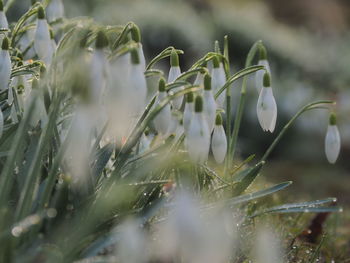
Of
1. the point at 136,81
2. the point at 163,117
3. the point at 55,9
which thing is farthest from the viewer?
the point at 55,9

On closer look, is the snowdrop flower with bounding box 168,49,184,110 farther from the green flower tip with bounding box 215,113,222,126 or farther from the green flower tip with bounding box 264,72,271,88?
the green flower tip with bounding box 264,72,271,88

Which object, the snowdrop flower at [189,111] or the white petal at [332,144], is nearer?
the snowdrop flower at [189,111]

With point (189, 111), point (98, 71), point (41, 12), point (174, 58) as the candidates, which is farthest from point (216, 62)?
point (98, 71)

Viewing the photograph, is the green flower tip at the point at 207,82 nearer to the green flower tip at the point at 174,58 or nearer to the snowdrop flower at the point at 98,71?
the green flower tip at the point at 174,58

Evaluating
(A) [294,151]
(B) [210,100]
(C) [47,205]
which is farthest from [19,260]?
(A) [294,151]

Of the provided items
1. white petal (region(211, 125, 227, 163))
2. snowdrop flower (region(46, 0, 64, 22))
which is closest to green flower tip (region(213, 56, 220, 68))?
white petal (region(211, 125, 227, 163))

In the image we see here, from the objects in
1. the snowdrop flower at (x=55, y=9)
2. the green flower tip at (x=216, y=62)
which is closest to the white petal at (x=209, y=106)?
the green flower tip at (x=216, y=62)

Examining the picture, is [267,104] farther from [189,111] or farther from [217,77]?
[189,111]
